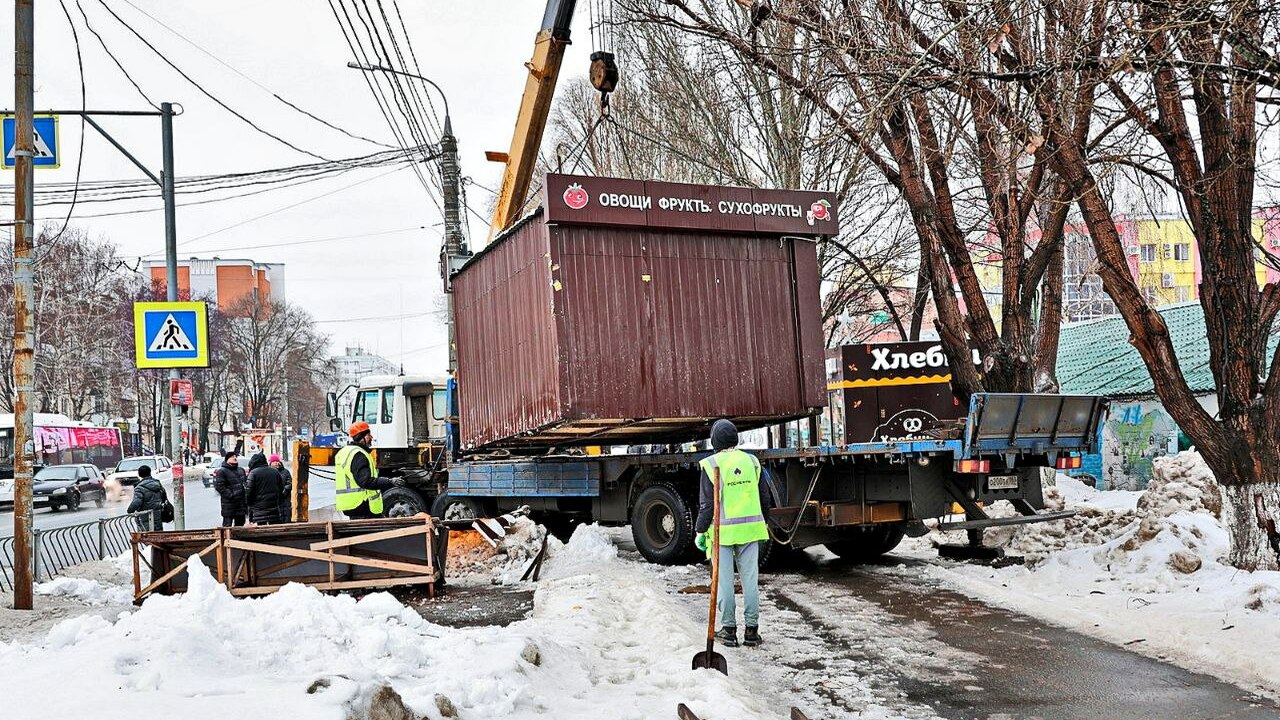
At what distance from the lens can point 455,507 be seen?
16.5m

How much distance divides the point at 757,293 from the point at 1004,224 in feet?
13.8

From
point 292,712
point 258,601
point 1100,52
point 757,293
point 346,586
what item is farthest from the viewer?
point 757,293

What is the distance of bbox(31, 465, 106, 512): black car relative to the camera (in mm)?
30703

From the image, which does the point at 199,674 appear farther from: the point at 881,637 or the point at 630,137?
the point at 630,137

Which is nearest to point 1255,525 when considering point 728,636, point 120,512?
point 728,636

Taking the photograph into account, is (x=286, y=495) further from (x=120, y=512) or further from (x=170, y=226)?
(x=120, y=512)

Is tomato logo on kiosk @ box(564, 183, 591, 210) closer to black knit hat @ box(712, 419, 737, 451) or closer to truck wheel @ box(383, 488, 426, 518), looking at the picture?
black knit hat @ box(712, 419, 737, 451)

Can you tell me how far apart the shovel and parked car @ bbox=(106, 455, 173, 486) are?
29.4 metres

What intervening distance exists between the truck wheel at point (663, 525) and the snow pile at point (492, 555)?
141 centimetres

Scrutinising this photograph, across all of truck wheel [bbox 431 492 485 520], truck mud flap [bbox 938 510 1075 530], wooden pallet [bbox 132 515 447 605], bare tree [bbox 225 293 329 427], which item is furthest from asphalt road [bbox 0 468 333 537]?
bare tree [bbox 225 293 329 427]

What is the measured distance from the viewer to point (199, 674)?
16.1 feet

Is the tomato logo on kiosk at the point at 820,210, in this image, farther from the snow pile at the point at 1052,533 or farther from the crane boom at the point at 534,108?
the crane boom at the point at 534,108

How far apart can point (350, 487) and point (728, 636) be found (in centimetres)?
644

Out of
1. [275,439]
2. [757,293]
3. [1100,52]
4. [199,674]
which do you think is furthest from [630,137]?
[275,439]
